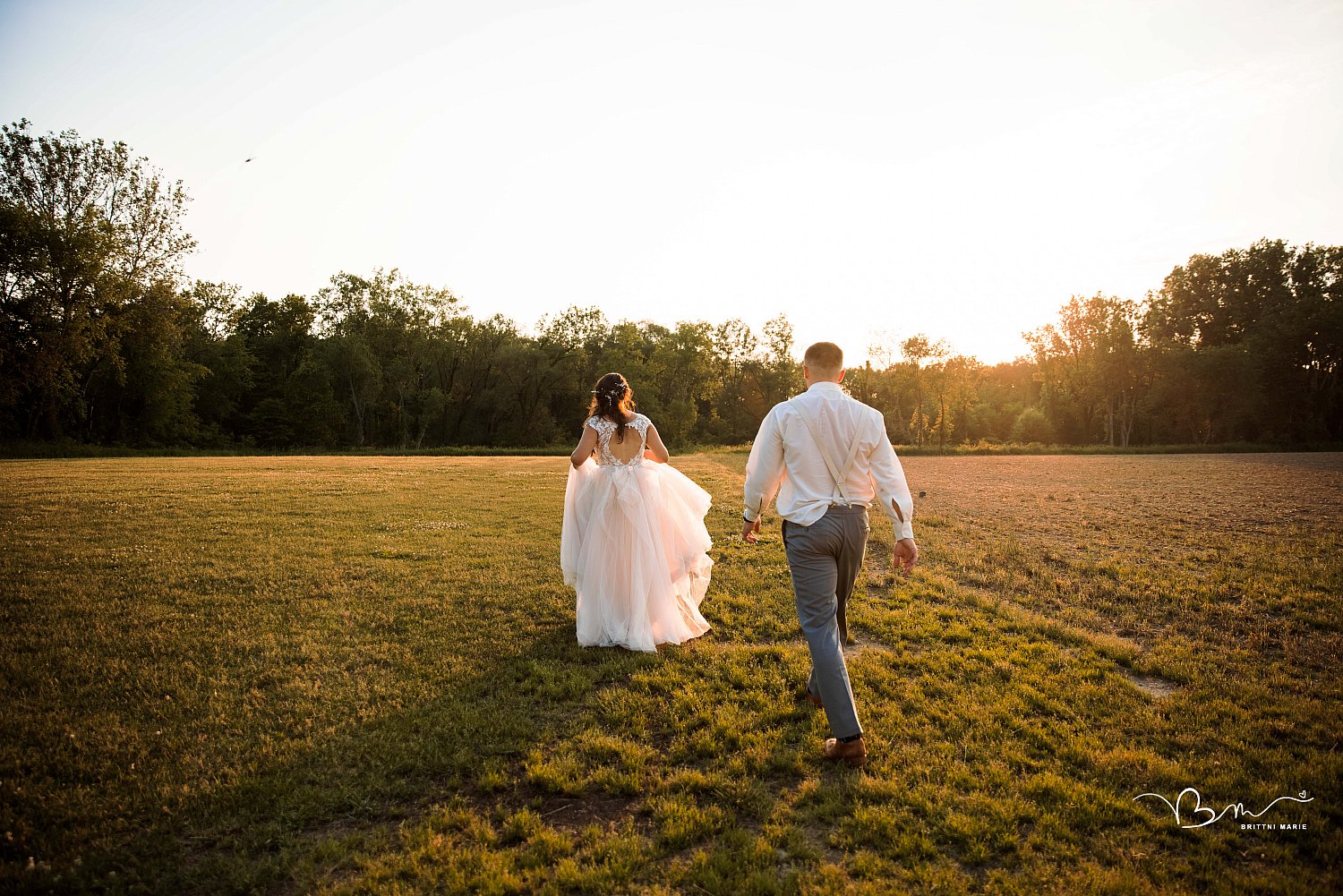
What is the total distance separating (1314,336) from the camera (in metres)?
61.8

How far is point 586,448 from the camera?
7414 mm

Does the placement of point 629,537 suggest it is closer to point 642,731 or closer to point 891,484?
point 642,731

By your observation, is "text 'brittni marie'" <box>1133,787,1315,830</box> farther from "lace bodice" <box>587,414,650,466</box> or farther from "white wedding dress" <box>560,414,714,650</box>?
"lace bodice" <box>587,414,650,466</box>

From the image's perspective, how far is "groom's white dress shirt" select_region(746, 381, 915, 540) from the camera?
5.00 metres

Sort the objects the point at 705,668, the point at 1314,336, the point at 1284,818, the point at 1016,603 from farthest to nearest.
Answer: the point at 1314,336, the point at 1016,603, the point at 705,668, the point at 1284,818

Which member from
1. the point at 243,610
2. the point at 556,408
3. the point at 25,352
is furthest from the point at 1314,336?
the point at 25,352

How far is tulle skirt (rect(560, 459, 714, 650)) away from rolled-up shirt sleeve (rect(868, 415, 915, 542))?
9.64 ft

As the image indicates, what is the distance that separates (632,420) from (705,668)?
297cm

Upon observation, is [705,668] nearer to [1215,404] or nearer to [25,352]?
[25,352]

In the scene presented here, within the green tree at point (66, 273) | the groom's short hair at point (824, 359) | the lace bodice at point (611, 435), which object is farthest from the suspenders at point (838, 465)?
the green tree at point (66, 273)

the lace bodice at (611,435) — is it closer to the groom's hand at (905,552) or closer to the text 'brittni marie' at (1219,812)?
the groom's hand at (905,552)

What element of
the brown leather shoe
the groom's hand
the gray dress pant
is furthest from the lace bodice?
the brown leather shoe

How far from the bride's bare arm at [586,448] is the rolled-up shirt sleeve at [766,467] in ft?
8.72

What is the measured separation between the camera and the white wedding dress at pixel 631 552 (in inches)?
285
